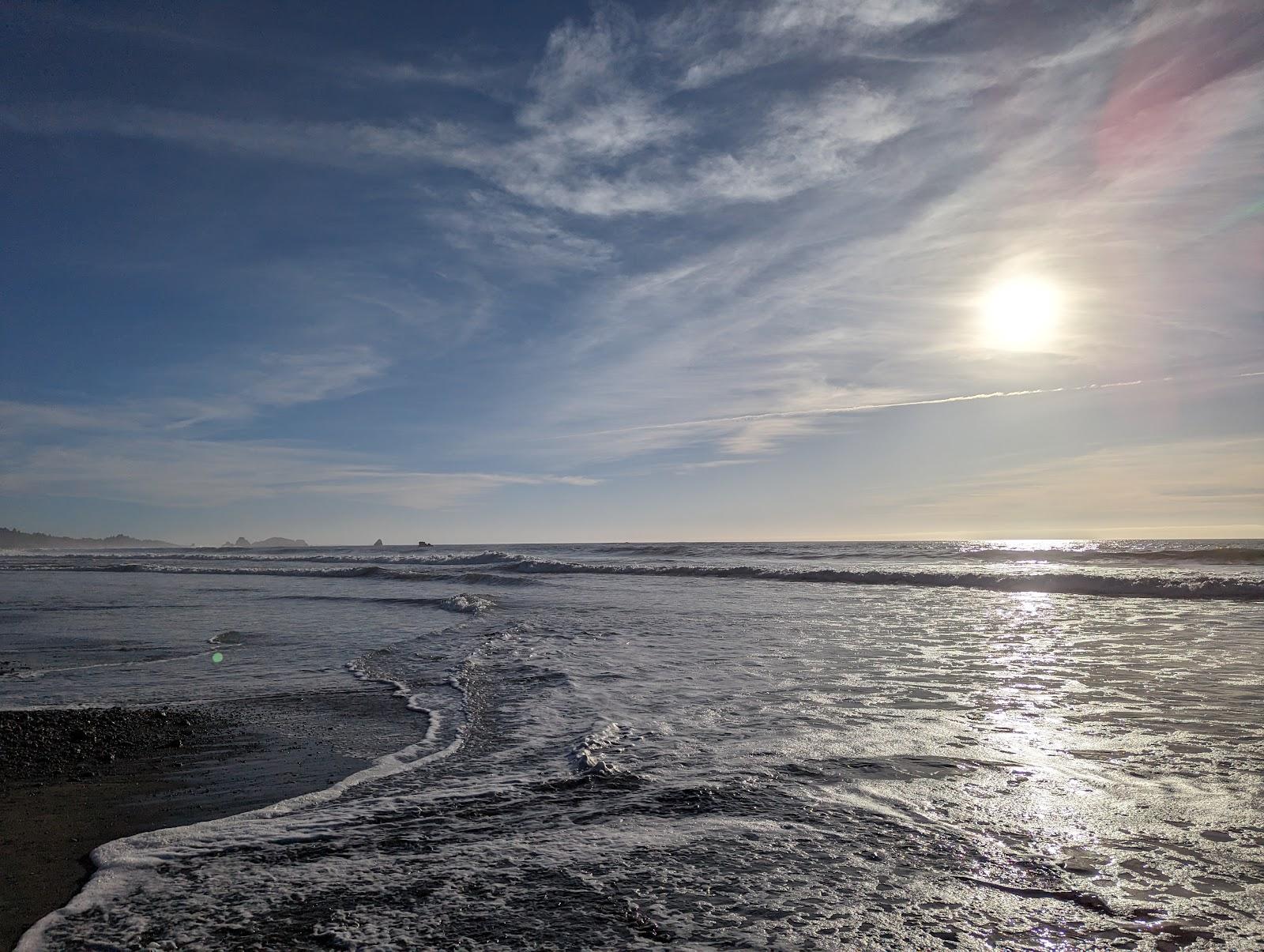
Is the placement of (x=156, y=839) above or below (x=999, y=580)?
below

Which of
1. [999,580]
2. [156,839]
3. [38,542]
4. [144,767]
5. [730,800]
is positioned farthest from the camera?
[38,542]

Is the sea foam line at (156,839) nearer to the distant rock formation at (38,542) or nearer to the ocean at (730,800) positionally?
the ocean at (730,800)

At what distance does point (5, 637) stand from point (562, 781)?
14.3 m

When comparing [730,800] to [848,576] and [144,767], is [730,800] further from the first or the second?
[848,576]

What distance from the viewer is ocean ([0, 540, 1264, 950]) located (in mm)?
3176

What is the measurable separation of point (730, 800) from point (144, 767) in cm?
Result: 488

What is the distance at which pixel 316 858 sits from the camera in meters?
3.89

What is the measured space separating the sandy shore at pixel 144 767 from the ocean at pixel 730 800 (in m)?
Result: 0.26

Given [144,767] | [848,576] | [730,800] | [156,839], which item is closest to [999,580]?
[848,576]

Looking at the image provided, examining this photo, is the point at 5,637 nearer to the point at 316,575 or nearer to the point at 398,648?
the point at 398,648

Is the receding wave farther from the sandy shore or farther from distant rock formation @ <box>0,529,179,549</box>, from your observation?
distant rock formation @ <box>0,529,179,549</box>

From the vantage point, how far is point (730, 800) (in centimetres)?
472

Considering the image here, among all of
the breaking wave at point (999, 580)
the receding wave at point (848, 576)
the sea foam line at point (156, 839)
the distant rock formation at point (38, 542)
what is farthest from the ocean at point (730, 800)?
the distant rock formation at point (38, 542)

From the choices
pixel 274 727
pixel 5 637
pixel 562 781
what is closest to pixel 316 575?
pixel 5 637
